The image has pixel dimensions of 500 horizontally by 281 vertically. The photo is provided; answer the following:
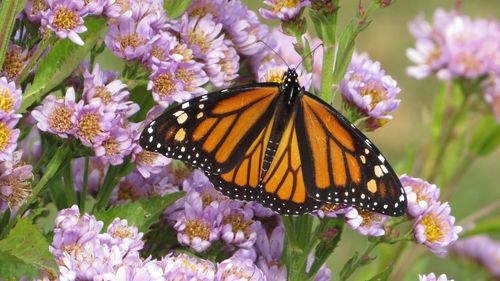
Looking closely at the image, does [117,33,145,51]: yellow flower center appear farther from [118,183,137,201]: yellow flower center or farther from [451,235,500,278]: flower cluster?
[451,235,500,278]: flower cluster

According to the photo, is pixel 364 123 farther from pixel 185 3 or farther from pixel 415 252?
pixel 415 252

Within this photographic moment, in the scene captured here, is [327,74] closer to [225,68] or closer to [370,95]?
[370,95]

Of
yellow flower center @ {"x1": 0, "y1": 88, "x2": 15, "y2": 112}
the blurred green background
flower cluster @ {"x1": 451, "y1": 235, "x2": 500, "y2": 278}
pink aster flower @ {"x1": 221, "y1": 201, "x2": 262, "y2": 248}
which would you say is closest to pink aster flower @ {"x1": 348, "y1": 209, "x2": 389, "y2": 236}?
pink aster flower @ {"x1": 221, "y1": 201, "x2": 262, "y2": 248}

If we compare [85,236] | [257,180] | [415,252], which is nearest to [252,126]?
[257,180]

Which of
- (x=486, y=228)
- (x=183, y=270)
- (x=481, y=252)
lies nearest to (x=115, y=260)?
(x=183, y=270)

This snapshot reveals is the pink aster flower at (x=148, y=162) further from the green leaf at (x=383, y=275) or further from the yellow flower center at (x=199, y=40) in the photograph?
the green leaf at (x=383, y=275)

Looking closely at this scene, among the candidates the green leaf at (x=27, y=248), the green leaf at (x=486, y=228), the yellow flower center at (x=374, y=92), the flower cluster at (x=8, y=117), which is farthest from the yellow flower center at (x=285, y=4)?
the green leaf at (x=486, y=228)

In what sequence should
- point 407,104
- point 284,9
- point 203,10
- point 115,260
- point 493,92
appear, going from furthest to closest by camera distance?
1. point 407,104
2. point 493,92
3. point 203,10
4. point 284,9
5. point 115,260
